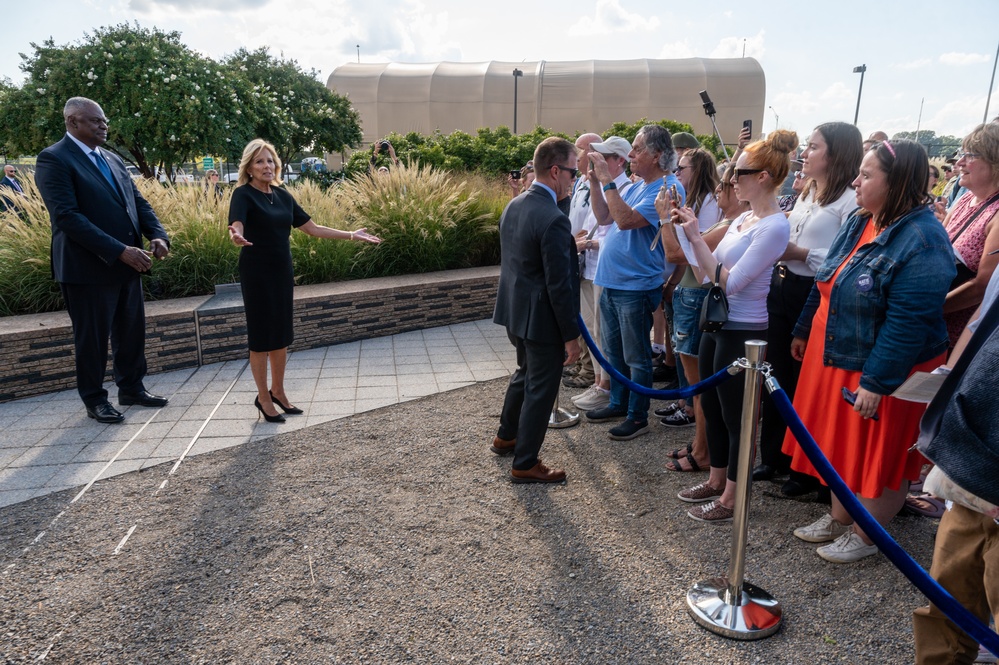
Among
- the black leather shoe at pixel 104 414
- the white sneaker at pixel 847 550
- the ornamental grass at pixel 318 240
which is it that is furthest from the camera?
the ornamental grass at pixel 318 240

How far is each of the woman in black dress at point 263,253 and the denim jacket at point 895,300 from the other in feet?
12.1

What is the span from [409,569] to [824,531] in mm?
2109

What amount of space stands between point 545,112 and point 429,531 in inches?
1864

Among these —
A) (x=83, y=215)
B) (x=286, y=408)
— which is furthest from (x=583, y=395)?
(x=83, y=215)

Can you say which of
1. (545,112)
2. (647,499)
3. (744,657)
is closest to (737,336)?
(647,499)

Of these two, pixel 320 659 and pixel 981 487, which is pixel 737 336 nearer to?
pixel 981 487

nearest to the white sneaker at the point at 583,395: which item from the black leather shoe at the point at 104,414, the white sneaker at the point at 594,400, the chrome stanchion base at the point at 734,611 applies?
the white sneaker at the point at 594,400

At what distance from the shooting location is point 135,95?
65.9ft

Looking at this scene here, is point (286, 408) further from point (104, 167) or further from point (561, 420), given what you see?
point (104, 167)

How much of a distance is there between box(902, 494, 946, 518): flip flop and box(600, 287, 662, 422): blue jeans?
1.73 m

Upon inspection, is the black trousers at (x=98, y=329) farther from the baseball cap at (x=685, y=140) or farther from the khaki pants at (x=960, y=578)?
the khaki pants at (x=960, y=578)

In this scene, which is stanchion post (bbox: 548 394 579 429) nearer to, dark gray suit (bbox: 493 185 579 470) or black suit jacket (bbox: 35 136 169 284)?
dark gray suit (bbox: 493 185 579 470)

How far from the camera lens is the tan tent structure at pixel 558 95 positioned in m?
47.1

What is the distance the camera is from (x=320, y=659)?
2566mm
